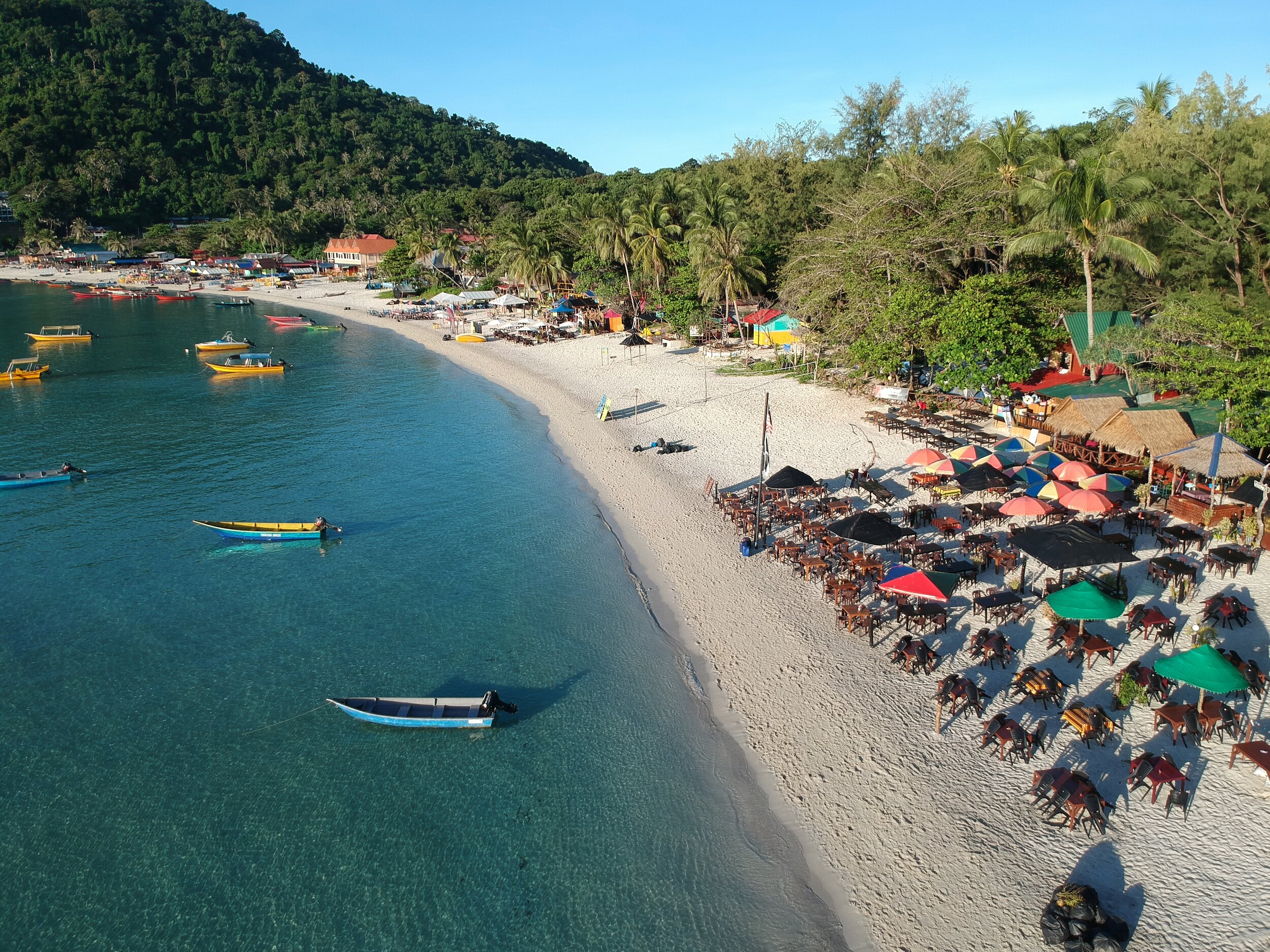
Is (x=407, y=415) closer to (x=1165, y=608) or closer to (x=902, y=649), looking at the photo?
(x=902, y=649)

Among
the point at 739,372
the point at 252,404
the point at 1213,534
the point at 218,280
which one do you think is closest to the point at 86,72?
the point at 218,280

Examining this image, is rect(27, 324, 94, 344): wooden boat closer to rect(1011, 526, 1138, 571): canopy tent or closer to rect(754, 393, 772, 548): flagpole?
rect(754, 393, 772, 548): flagpole

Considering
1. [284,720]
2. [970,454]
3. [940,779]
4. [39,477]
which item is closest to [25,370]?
[39,477]

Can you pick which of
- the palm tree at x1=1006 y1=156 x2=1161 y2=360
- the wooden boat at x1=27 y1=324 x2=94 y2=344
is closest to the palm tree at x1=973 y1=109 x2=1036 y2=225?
the palm tree at x1=1006 y1=156 x2=1161 y2=360

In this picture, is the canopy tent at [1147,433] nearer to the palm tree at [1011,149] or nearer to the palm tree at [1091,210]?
the palm tree at [1091,210]

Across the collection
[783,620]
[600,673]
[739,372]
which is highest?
[739,372]

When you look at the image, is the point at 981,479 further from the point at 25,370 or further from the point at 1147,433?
the point at 25,370
